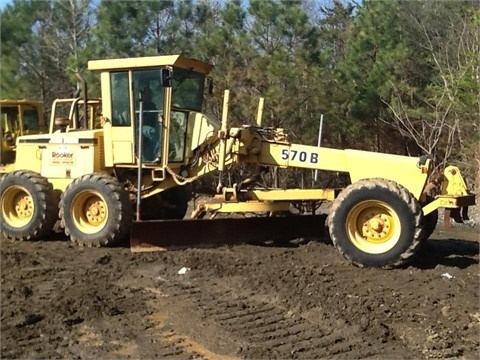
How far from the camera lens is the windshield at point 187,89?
9.55m

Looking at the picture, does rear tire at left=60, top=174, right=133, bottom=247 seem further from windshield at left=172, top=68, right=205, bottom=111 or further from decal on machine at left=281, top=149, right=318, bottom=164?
decal on machine at left=281, top=149, right=318, bottom=164

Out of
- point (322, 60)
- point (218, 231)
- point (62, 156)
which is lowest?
point (218, 231)

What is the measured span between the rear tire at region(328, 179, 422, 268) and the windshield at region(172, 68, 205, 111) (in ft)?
9.08

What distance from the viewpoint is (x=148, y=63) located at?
9.44 metres

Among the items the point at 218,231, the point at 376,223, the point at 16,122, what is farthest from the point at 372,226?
the point at 16,122

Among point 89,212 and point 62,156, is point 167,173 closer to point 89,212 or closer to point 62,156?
point 89,212

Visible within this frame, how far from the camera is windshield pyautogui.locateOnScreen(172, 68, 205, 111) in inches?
376

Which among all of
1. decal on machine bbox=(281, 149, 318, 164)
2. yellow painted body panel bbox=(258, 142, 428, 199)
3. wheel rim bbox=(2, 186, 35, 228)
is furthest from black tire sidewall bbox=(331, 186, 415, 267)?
wheel rim bbox=(2, 186, 35, 228)

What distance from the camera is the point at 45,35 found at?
20609 mm

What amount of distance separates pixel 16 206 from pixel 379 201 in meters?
5.42

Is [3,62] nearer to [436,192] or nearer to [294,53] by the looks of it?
[294,53]

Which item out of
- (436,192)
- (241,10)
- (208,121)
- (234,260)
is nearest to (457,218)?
(436,192)

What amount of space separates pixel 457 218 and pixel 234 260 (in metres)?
2.53

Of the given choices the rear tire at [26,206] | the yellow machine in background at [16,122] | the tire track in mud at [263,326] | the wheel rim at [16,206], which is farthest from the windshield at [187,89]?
the yellow machine in background at [16,122]
